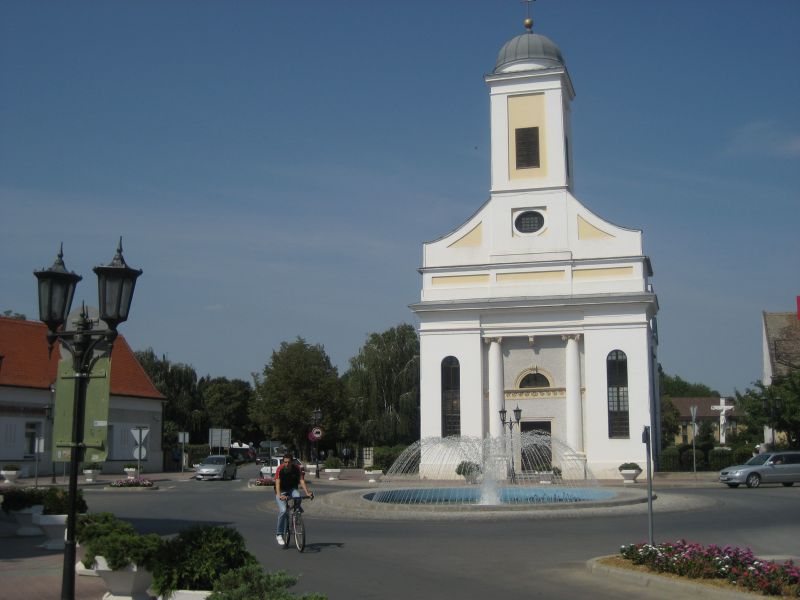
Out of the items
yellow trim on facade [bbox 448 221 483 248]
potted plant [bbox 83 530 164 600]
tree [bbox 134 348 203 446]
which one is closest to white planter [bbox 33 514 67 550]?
potted plant [bbox 83 530 164 600]

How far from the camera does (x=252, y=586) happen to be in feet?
26.2

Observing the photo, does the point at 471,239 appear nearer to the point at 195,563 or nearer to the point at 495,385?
the point at 495,385

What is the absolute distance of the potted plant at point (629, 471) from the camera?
135 ft

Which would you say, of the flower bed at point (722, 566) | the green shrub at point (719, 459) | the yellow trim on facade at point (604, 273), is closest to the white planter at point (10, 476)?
the yellow trim on facade at point (604, 273)

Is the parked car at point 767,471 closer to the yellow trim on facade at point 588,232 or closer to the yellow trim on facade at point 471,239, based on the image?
the yellow trim on facade at point 588,232

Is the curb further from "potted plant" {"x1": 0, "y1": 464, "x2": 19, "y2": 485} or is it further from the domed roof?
the domed roof

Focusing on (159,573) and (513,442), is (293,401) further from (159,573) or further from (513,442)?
(159,573)

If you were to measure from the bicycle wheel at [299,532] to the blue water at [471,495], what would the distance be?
12.9 m

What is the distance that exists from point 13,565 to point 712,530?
13.6 meters

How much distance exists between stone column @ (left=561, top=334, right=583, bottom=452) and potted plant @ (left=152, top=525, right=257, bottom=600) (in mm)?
37703

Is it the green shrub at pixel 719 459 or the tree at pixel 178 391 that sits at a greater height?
the tree at pixel 178 391

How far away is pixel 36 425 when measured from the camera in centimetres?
4844

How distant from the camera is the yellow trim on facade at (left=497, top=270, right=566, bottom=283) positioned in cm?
4719

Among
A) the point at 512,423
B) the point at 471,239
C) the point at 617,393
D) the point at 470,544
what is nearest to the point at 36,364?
the point at 471,239
